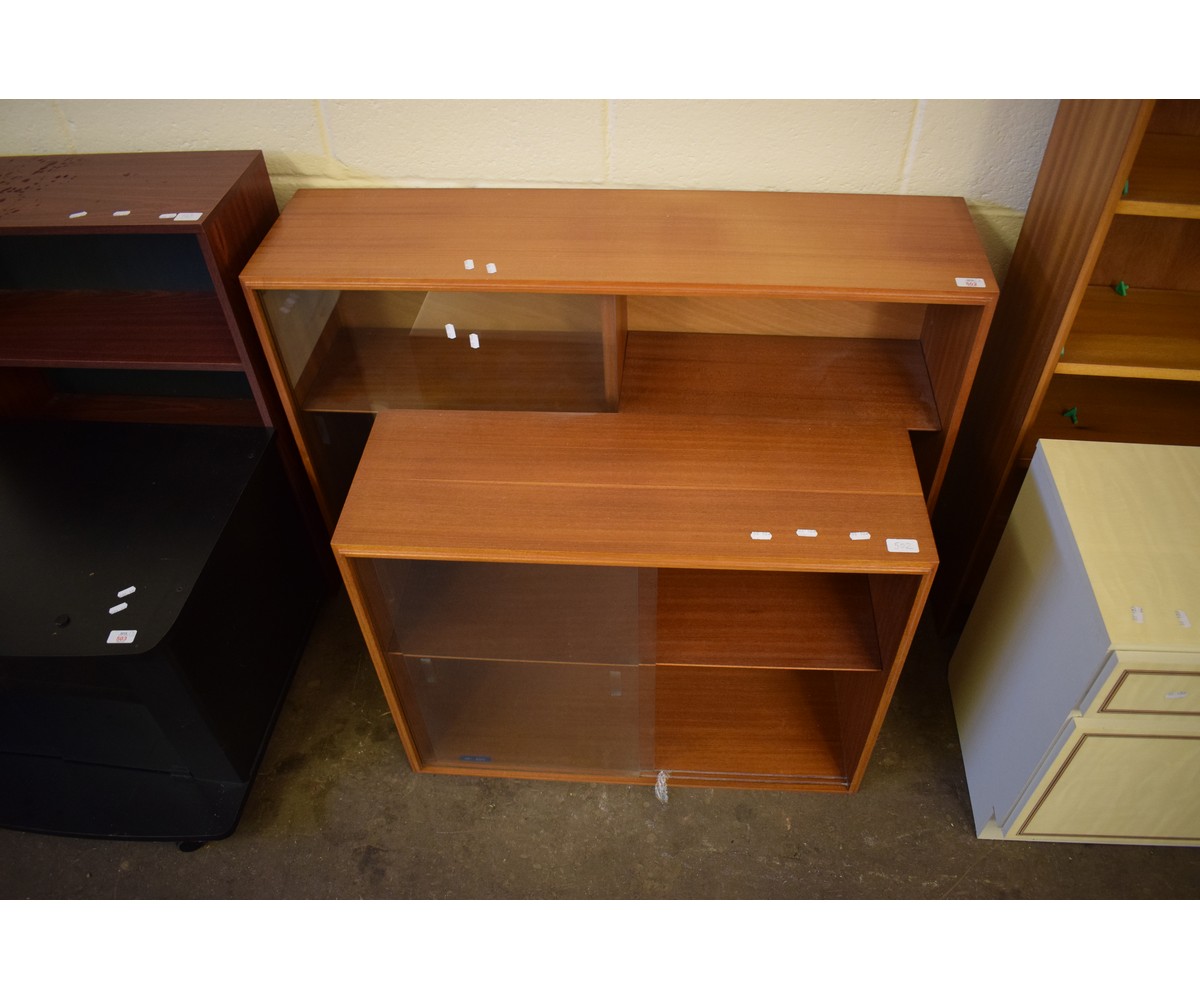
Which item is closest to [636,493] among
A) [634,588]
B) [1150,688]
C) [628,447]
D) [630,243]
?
[628,447]

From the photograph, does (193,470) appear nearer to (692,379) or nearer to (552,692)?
(552,692)

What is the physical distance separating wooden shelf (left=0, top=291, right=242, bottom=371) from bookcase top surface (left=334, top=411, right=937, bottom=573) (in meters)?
0.51

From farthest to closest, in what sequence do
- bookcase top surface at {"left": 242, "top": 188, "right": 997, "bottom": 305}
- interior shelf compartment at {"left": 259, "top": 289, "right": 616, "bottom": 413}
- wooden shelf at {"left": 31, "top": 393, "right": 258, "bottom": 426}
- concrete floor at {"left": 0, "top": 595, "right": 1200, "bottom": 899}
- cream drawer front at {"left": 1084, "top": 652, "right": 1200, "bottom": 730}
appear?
wooden shelf at {"left": 31, "top": 393, "right": 258, "bottom": 426}, concrete floor at {"left": 0, "top": 595, "right": 1200, "bottom": 899}, interior shelf compartment at {"left": 259, "top": 289, "right": 616, "bottom": 413}, bookcase top surface at {"left": 242, "top": 188, "right": 997, "bottom": 305}, cream drawer front at {"left": 1084, "top": 652, "right": 1200, "bottom": 730}

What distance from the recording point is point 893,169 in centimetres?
213

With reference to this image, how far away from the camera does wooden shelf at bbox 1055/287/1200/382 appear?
78.6 inches

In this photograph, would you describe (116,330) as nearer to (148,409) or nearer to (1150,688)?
(148,409)

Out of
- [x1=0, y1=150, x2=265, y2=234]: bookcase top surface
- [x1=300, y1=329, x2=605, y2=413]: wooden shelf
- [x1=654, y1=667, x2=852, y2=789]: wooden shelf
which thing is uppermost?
[x1=0, y1=150, x2=265, y2=234]: bookcase top surface

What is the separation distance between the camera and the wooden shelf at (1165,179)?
1760mm

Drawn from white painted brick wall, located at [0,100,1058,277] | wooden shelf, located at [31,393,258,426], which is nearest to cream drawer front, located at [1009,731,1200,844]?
white painted brick wall, located at [0,100,1058,277]

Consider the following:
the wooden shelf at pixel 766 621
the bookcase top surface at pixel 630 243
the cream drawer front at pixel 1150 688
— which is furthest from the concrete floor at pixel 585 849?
the bookcase top surface at pixel 630 243

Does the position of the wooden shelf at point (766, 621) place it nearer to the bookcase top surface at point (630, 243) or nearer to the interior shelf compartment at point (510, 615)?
the interior shelf compartment at point (510, 615)

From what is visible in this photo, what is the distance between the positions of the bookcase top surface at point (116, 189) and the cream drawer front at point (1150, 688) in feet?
6.62

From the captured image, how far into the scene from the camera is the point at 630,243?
6.63 ft

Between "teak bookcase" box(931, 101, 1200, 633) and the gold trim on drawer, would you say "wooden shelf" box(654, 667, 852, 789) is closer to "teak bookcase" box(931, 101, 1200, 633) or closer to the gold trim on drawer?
"teak bookcase" box(931, 101, 1200, 633)
